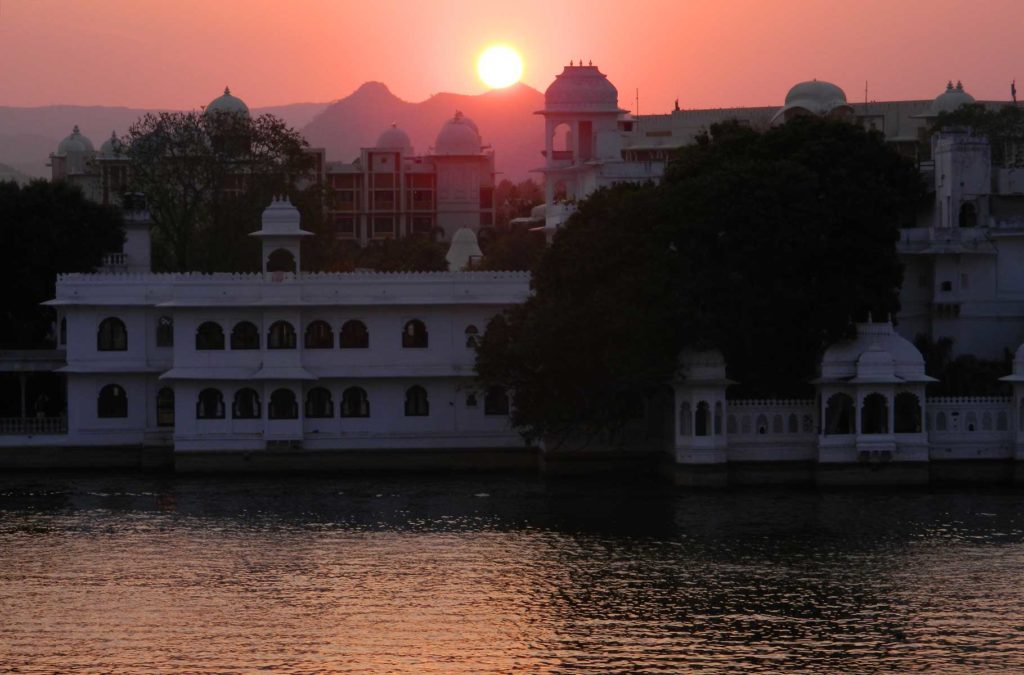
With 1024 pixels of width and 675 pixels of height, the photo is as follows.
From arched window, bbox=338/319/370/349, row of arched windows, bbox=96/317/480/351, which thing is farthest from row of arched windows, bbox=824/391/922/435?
arched window, bbox=338/319/370/349

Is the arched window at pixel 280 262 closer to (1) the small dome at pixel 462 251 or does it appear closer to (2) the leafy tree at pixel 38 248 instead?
(2) the leafy tree at pixel 38 248

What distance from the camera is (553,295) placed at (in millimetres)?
45969

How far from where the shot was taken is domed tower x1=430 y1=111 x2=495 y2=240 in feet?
461

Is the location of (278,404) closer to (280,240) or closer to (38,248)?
(280,240)

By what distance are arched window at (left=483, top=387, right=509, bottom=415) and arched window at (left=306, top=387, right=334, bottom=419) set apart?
3.97m

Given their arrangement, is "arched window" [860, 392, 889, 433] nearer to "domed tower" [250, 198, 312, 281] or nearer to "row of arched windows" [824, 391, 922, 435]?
"row of arched windows" [824, 391, 922, 435]

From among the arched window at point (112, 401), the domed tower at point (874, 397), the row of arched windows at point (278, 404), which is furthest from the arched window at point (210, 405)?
the domed tower at point (874, 397)

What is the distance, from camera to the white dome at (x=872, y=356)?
44.3 metres

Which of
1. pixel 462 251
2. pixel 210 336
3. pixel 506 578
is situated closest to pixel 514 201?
pixel 462 251

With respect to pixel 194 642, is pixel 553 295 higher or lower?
higher

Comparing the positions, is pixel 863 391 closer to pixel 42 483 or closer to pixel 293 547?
pixel 293 547

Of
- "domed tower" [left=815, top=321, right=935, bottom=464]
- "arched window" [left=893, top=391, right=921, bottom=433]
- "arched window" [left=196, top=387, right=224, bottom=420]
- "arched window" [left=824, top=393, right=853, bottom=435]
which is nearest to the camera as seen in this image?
"domed tower" [left=815, top=321, right=935, bottom=464]

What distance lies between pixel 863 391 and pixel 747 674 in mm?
18471

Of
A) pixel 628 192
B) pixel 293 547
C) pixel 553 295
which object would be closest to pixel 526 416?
pixel 553 295
